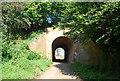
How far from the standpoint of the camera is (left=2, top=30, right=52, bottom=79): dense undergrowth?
6923mm

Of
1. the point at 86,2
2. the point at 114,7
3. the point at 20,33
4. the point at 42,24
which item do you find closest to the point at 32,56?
the point at 20,33

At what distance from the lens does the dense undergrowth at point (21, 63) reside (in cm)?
692

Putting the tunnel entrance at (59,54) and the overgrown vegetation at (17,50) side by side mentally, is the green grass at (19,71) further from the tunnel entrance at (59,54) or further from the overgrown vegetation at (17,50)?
the tunnel entrance at (59,54)

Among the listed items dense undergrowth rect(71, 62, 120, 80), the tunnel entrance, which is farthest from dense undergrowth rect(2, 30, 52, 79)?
the tunnel entrance

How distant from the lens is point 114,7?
583 cm

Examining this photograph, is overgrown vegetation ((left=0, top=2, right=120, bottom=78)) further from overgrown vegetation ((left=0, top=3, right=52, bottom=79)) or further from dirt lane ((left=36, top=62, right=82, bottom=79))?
dirt lane ((left=36, top=62, right=82, bottom=79))

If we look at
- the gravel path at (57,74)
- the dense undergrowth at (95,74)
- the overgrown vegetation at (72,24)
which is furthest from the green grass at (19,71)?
the dense undergrowth at (95,74)

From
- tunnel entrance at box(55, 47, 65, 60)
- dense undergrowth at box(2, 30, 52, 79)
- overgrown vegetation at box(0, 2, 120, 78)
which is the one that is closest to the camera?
overgrown vegetation at box(0, 2, 120, 78)

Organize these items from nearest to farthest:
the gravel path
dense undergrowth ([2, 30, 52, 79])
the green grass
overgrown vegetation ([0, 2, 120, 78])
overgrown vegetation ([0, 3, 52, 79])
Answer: overgrown vegetation ([0, 2, 120, 78])
the green grass
dense undergrowth ([2, 30, 52, 79])
overgrown vegetation ([0, 3, 52, 79])
the gravel path

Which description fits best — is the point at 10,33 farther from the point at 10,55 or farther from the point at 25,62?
the point at 25,62

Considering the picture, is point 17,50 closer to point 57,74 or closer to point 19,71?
point 19,71

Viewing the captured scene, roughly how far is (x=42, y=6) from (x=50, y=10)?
999mm

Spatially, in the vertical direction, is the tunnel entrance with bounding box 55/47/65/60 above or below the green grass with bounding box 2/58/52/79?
below

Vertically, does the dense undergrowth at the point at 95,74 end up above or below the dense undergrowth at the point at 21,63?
below
